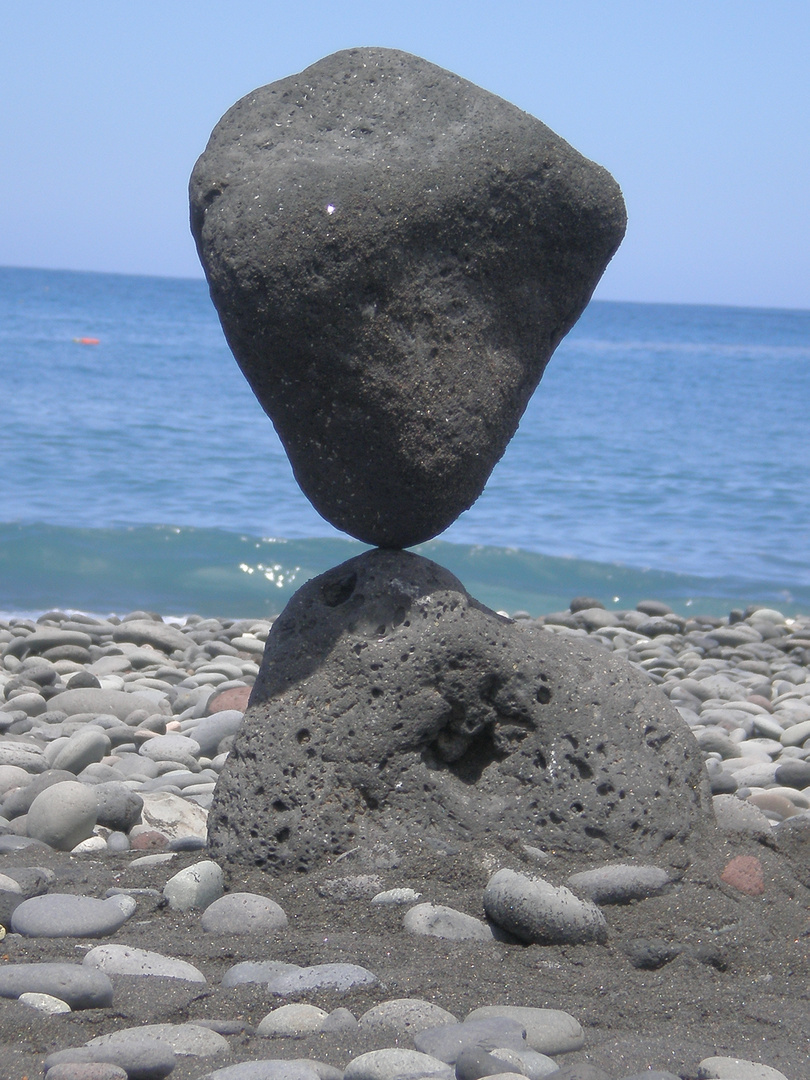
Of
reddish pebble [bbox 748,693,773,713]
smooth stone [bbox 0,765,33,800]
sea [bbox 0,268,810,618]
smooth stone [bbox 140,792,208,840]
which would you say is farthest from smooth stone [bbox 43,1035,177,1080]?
sea [bbox 0,268,810,618]

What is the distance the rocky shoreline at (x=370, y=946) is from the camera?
227 centimetres

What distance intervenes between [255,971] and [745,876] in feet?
4.74

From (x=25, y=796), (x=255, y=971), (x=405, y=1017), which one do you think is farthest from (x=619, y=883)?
(x=25, y=796)

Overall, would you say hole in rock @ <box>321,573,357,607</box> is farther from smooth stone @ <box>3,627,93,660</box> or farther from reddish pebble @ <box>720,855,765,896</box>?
smooth stone @ <box>3,627,93,660</box>

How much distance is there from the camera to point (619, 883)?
312 centimetres

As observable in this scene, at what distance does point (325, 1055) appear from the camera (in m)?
2.25

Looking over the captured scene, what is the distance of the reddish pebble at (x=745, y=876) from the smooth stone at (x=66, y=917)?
1.67 meters

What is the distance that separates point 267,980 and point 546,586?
9389 millimetres

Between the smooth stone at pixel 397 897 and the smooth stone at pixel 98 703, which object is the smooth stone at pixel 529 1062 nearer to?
the smooth stone at pixel 397 897

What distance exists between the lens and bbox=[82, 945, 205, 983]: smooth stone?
2662mm

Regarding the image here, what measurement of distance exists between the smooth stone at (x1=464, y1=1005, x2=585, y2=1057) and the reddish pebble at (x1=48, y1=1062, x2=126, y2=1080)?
73 centimetres

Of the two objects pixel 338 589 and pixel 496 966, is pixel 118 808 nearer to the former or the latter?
pixel 338 589

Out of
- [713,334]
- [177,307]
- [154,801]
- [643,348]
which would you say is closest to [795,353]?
[643,348]

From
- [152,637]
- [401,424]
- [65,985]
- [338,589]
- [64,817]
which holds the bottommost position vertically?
[152,637]
